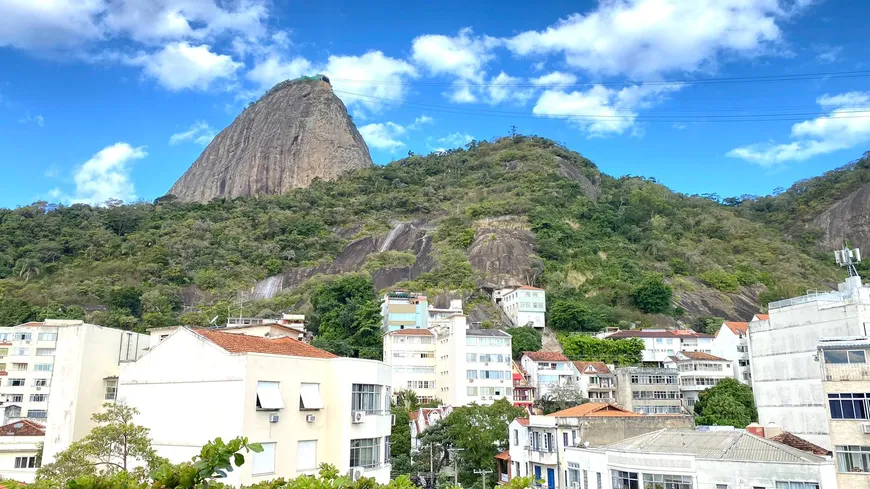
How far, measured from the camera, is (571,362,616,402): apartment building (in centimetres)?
5225

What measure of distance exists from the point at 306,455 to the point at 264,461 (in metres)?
1.74

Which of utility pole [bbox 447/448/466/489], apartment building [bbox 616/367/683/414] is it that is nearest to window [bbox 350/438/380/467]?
utility pole [bbox 447/448/466/489]

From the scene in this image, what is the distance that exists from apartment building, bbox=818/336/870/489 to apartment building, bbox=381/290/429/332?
41533mm

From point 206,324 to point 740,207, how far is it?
102m

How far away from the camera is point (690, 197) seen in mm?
122375

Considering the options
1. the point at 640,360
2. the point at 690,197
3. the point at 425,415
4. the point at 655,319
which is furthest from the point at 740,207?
the point at 425,415

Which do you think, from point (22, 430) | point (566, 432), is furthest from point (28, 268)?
point (566, 432)

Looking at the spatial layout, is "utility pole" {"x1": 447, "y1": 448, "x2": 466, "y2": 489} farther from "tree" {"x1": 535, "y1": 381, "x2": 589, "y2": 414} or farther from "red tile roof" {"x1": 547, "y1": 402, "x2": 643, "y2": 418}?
"tree" {"x1": 535, "y1": 381, "x2": 589, "y2": 414}

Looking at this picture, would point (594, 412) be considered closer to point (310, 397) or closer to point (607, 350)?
point (310, 397)

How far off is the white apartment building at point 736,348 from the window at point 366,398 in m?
41.5

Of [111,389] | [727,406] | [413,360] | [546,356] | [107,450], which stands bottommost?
[107,450]

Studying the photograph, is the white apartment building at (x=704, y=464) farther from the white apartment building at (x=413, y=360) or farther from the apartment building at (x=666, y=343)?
the apartment building at (x=666, y=343)

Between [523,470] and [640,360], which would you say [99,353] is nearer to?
[523,470]

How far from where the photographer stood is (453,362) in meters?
51.5
